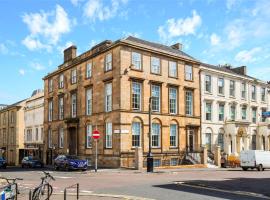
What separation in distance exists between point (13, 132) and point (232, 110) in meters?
39.3

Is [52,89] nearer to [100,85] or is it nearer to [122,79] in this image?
[100,85]

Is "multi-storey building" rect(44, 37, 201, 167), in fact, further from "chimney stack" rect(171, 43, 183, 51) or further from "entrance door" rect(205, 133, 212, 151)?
"entrance door" rect(205, 133, 212, 151)

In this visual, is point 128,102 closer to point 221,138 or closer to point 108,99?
point 108,99

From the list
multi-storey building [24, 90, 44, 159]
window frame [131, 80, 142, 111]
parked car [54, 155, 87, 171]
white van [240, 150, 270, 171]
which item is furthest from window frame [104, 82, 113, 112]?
multi-storey building [24, 90, 44, 159]

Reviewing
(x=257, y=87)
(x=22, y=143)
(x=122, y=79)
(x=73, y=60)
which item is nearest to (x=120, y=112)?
(x=122, y=79)

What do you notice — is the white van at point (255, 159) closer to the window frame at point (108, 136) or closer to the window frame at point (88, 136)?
the window frame at point (108, 136)

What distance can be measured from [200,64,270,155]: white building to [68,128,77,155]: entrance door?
1486cm

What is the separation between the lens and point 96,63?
40844 millimetres

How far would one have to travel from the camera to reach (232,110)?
160 feet

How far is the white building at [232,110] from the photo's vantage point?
4553 centimetres

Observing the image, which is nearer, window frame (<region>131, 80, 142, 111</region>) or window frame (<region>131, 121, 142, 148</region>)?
window frame (<region>131, 121, 142, 148</region>)

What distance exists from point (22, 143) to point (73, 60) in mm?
25964

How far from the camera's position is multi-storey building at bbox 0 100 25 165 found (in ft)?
217

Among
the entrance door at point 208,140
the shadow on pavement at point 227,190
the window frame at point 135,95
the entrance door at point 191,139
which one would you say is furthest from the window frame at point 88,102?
the shadow on pavement at point 227,190
